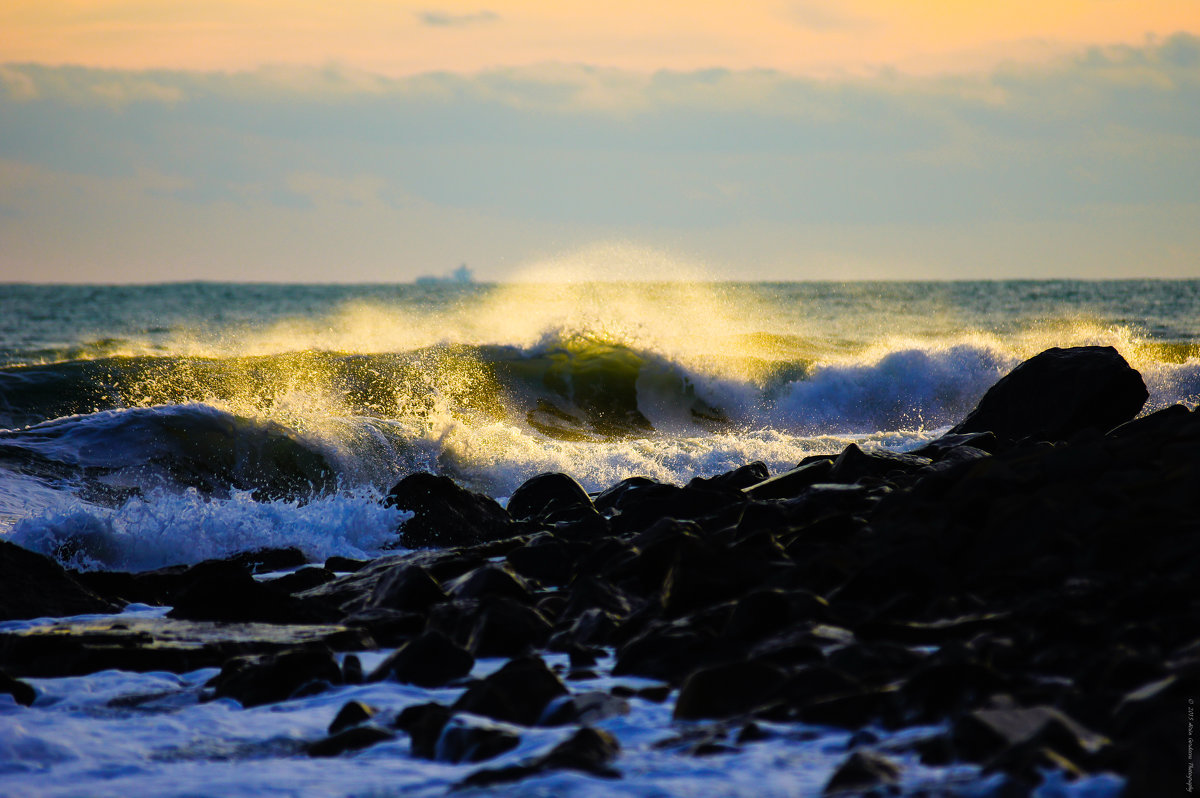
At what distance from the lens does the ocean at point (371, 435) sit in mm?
3533

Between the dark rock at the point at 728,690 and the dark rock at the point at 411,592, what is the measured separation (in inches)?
86.1

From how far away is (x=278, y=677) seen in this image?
13.9ft

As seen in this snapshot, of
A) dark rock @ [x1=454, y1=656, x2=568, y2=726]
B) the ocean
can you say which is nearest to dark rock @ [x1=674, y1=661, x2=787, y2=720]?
the ocean

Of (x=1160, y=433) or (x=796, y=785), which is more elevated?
(x=1160, y=433)

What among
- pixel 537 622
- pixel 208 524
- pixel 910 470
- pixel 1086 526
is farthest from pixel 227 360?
pixel 1086 526

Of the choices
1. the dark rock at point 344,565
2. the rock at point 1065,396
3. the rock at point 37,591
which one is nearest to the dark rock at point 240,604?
the rock at point 37,591

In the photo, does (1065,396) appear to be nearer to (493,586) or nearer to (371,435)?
(493,586)

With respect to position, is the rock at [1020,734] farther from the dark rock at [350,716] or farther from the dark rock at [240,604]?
the dark rock at [240,604]

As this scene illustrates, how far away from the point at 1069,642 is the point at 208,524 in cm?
609

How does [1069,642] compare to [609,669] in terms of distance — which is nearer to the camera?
[1069,642]

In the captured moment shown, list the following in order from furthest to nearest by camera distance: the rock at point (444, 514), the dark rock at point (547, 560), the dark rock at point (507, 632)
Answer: the rock at point (444, 514)
the dark rock at point (547, 560)
the dark rock at point (507, 632)

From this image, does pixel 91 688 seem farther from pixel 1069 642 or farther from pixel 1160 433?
pixel 1160 433

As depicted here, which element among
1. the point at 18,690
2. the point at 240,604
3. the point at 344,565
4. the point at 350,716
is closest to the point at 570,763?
the point at 350,716

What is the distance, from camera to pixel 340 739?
12.0ft
